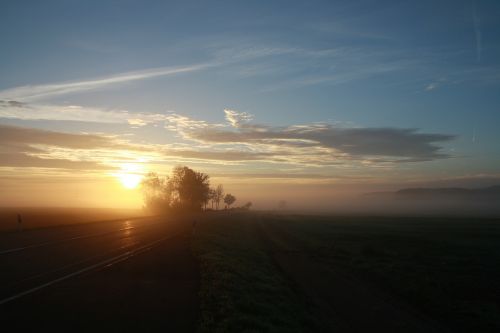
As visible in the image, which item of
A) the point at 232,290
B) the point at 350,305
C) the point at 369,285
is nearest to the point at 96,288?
the point at 232,290

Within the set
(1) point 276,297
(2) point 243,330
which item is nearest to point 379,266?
(1) point 276,297

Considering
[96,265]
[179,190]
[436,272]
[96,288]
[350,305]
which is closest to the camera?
[96,288]

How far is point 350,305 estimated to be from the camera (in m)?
20.8

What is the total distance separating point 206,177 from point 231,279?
120171 millimetres

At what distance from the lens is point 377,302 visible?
72.2 ft

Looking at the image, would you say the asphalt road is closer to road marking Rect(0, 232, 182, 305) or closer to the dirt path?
road marking Rect(0, 232, 182, 305)

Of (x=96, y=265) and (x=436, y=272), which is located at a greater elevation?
(x=96, y=265)

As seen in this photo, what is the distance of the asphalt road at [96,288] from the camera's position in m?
11.0

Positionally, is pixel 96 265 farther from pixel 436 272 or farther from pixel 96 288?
pixel 436 272

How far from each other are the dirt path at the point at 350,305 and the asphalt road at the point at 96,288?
6.15 meters

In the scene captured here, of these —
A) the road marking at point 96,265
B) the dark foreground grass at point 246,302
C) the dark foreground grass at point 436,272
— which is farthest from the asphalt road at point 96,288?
the dark foreground grass at point 436,272

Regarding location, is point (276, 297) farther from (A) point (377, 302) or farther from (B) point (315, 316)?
(A) point (377, 302)

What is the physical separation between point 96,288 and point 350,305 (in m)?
12.1

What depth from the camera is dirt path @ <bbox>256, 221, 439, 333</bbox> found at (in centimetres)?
1767
